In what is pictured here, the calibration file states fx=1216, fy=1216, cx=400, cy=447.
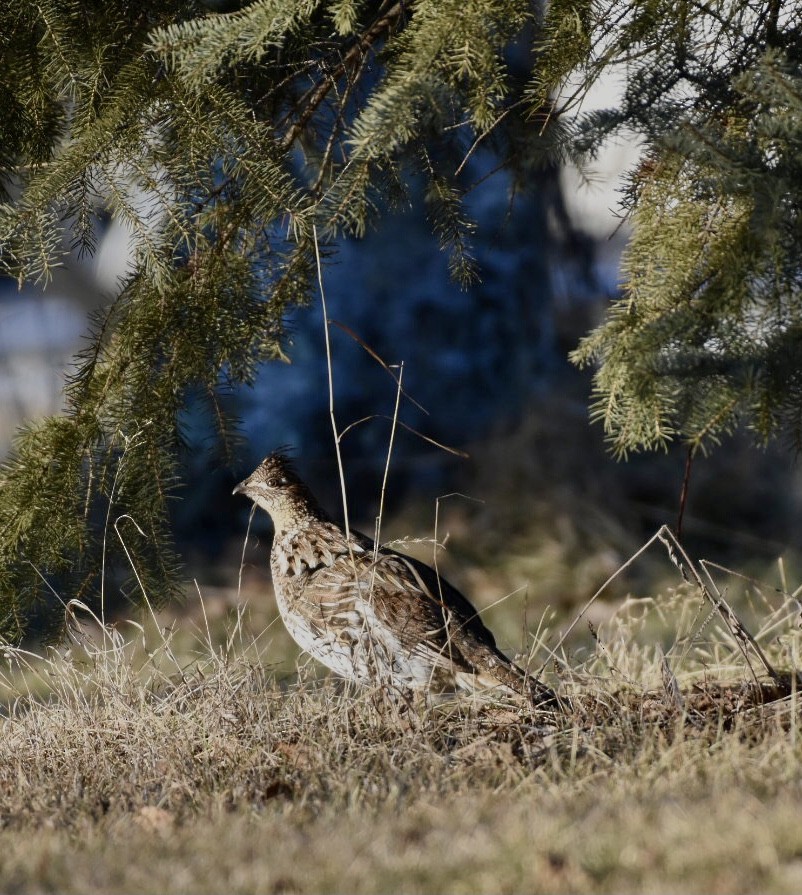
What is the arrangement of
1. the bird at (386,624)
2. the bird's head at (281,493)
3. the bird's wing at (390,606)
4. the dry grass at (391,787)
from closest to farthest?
the dry grass at (391,787) → the bird at (386,624) → the bird's wing at (390,606) → the bird's head at (281,493)

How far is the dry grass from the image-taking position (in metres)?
2.34

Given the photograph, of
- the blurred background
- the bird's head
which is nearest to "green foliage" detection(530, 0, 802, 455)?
the bird's head

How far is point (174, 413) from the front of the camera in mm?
4156

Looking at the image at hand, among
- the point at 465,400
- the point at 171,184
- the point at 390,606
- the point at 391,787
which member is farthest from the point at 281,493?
the point at 465,400

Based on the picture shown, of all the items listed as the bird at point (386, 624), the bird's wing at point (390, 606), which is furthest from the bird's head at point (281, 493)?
the bird's wing at point (390, 606)

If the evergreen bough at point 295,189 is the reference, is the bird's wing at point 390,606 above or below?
below

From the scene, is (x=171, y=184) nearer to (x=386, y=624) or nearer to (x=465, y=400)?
(x=386, y=624)

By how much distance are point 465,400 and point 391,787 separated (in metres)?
7.09

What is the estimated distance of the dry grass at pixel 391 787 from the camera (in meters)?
2.34

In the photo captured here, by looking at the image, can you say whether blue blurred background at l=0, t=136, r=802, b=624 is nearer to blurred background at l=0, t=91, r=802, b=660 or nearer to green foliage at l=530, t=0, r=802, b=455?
blurred background at l=0, t=91, r=802, b=660

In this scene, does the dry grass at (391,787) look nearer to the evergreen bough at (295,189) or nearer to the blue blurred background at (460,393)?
the evergreen bough at (295,189)

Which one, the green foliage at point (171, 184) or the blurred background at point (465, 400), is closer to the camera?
the green foliage at point (171, 184)

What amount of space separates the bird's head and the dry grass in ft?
2.86

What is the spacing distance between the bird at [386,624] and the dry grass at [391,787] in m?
0.13
